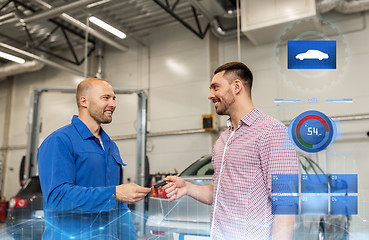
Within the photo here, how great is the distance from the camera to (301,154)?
943 millimetres

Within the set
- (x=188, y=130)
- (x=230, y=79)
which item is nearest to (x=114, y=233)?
(x=230, y=79)

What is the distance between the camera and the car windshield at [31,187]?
3048 millimetres

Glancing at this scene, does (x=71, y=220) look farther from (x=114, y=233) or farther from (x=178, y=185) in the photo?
(x=178, y=185)

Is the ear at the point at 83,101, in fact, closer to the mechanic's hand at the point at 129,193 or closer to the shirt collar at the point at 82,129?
the shirt collar at the point at 82,129

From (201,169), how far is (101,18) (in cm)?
103

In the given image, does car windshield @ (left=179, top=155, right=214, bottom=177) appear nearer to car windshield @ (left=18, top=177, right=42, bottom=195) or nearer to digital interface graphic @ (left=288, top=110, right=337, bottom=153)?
digital interface graphic @ (left=288, top=110, right=337, bottom=153)

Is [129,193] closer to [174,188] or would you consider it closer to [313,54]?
[174,188]

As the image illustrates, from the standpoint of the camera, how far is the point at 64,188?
44.1 inches

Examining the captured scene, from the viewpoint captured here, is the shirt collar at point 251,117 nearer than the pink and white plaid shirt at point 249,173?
No

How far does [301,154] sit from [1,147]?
22.5 feet
